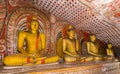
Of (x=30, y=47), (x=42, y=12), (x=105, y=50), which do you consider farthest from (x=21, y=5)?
(x=105, y=50)

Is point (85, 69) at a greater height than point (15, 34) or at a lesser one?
lesser

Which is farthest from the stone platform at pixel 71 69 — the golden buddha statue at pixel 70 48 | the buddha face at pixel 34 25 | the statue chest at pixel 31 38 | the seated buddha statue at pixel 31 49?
the buddha face at pixel 34 25

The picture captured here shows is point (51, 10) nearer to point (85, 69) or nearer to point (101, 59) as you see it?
point (85, 69)

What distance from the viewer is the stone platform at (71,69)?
8.07ft

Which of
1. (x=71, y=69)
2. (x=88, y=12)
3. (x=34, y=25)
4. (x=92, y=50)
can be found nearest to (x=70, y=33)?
(x=88, y=12)

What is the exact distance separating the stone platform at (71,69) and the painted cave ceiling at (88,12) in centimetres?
93

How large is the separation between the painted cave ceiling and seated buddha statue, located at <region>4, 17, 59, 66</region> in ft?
1.58

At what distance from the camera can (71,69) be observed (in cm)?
296

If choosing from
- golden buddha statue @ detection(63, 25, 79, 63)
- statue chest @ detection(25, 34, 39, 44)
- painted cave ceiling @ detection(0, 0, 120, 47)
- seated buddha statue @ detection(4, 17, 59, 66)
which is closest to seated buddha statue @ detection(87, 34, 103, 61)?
painted cave ceiling @ detection(0, 0, 120, 47)

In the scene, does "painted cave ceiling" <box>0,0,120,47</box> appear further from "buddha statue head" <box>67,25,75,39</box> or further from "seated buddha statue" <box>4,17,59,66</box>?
"seated buddha statue" <box>4,17,59,66</box>

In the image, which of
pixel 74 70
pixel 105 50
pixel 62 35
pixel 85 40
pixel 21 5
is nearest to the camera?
pixel 74 70

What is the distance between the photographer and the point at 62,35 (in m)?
4.26

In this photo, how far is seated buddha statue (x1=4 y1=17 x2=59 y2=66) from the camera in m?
2.76

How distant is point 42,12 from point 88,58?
57.7 inches
